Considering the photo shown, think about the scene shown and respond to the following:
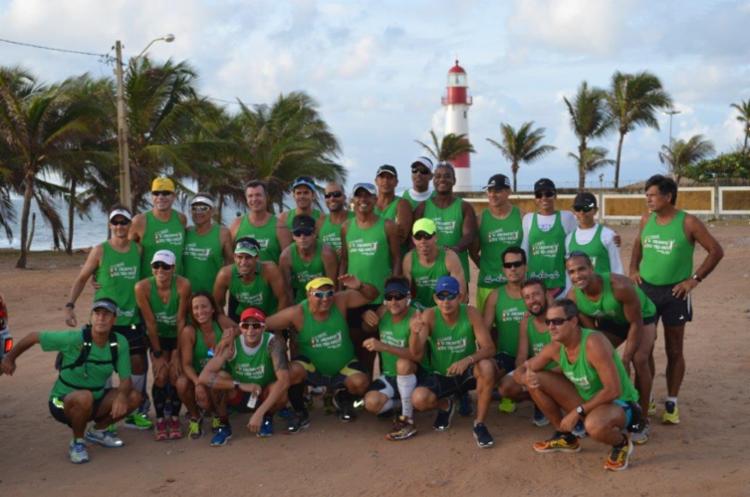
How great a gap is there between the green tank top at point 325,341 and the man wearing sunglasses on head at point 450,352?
720 mm

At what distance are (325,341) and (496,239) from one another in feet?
6.16

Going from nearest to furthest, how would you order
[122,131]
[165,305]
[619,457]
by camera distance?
[619,457] → [165,305] → [122,131]

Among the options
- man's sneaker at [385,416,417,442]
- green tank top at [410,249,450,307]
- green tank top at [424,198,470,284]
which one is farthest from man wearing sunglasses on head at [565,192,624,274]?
man's sneaker at [385,416,417,442]

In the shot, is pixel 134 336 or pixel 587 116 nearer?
pixel 134 336

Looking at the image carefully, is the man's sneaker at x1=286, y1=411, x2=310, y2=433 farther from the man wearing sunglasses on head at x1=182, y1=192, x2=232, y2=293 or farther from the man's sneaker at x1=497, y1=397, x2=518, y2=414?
the man's sneaker at x1=497, y1=397, x2=518, y2=414

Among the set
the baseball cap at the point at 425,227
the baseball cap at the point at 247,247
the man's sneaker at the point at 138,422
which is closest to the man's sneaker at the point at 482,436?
the baseball cap at the point at 425,227

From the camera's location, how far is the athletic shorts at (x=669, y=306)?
717cm

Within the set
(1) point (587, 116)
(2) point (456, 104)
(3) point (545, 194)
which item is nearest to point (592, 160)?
(1) point (587, 116)

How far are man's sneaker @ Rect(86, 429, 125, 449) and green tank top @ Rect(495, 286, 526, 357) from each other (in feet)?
11.0

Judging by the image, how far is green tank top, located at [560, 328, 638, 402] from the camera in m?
6.05

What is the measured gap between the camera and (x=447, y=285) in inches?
265

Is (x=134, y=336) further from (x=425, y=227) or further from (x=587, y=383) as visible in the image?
(x=587, y=383)

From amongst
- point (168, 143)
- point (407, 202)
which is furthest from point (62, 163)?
point (407, 202)

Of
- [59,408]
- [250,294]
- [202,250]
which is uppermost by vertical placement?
[202,250]
